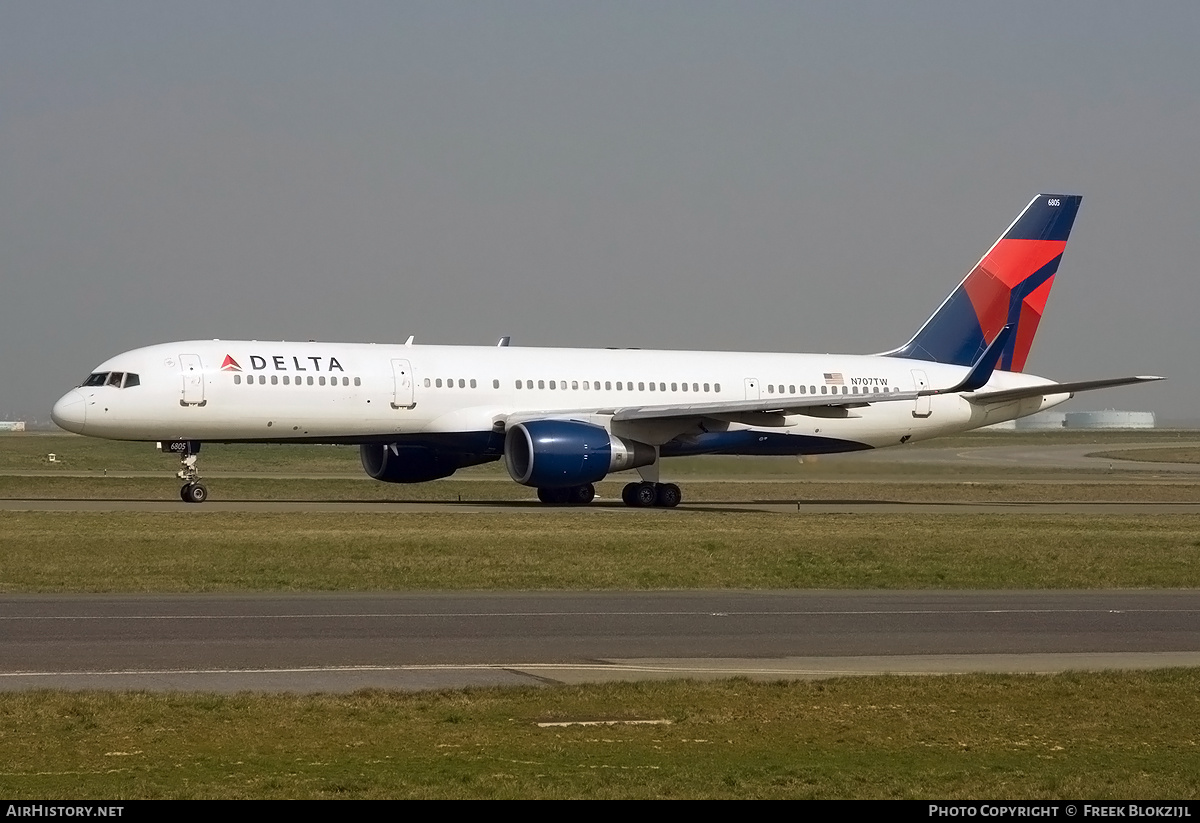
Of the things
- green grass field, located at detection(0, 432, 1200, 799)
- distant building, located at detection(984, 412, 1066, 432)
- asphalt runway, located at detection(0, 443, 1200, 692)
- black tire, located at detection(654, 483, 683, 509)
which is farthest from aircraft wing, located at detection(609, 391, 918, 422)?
distant building, located at detection(984, 412, 1066, 432)

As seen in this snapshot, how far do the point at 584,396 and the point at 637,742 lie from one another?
101 feet

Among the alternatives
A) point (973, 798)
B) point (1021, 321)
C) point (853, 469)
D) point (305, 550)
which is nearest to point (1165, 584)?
point (305, 550)

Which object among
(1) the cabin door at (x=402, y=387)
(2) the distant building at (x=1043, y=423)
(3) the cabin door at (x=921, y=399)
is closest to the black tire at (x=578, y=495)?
(1) the cabin door at (x=402, y=387)

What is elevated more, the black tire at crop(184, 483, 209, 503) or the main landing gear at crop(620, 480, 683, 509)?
the black tire at crop(184, 483, 209, 503)

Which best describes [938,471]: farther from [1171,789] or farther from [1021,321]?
[1171,789]

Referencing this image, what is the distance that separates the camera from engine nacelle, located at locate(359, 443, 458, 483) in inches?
1663

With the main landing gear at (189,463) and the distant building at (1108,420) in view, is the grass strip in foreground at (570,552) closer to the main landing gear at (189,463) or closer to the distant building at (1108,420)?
the main landing gear at (189,463)

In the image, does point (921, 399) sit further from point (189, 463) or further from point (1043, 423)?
point (1043, 423)

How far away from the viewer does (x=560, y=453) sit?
37656 millimetres

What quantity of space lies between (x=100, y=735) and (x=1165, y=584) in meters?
17.6

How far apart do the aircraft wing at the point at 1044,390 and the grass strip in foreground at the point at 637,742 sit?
27.6m

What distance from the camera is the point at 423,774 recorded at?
1016cm

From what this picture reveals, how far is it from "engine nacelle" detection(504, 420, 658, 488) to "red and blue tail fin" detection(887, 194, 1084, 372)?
514 inches

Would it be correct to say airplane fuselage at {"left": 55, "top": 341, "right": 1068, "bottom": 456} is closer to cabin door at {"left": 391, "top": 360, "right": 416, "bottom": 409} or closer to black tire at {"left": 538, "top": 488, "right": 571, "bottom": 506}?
cabin door at {"left": 391, "top": 360, "right": 416, "bottom": 409}
